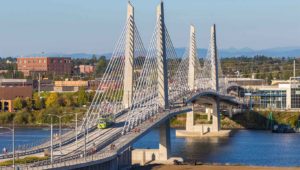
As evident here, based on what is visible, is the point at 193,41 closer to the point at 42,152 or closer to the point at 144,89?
the point at 144,89

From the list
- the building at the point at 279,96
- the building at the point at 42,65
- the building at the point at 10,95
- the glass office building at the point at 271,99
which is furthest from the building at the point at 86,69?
the glass office building at the point at 271,99

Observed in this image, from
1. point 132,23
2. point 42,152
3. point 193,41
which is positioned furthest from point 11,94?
point 42,152

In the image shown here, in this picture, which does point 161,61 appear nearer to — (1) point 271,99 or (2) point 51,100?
(1) point 271,99

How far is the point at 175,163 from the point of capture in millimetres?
52062

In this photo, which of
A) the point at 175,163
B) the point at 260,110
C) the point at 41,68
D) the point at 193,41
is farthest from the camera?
the point at 41,68

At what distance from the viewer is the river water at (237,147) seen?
2201 inches

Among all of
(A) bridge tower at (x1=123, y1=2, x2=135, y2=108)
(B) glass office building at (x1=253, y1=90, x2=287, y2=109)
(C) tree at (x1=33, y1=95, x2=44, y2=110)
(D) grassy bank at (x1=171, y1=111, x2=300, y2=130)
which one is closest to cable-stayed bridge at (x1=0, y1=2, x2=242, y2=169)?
(A) bridge tower at (x1=123, y1=2, x2=135, y2=108)

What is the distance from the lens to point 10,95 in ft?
345

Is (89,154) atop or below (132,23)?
below

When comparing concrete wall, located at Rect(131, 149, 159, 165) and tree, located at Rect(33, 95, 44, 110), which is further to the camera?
tree, located at Rect(33, 95, 44, 110)

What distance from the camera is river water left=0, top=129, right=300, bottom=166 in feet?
183

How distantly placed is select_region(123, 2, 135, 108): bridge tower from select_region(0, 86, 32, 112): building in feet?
150

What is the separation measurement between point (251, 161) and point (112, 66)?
10.2 metres

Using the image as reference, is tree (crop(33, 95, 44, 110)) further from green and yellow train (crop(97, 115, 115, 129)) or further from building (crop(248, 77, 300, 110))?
green and yellow train (crop(97, 115, 115, 129))
